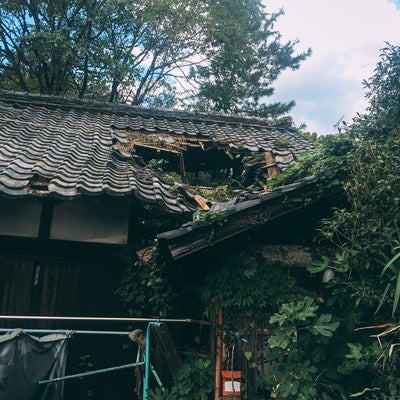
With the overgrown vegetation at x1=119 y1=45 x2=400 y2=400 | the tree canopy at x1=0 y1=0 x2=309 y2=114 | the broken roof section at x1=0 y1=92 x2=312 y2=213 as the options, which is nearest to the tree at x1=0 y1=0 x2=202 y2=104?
the tree canopy at x1=0 y1=0 x2=309 y2=114

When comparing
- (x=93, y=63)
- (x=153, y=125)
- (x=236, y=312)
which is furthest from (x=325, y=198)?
(x=93, y=63)

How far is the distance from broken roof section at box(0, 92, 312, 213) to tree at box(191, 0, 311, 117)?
7.74 metres

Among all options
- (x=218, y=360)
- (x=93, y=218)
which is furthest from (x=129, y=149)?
(x=218, y=360)

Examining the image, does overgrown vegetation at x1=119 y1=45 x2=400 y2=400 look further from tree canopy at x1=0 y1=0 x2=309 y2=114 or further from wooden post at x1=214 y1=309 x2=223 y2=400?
tree canopy at x1=0 y1=0 x2=309 y2=114

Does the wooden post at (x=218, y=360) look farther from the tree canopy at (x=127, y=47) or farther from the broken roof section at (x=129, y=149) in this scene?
the tree canopy at (x=127, y=47)

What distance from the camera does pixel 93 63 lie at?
16.1m

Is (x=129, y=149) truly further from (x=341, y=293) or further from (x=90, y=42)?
(x=90, y=42)

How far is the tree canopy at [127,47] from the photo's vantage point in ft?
53.0

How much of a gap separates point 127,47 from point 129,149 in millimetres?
10975

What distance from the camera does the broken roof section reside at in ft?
18.2

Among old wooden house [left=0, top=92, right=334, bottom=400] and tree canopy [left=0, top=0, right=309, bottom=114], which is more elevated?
tree canopy [left=0, top=0, right=309, bottom=114]

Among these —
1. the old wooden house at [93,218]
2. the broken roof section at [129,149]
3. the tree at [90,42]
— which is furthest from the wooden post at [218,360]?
the tree at [90,42]

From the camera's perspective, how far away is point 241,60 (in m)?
18.3

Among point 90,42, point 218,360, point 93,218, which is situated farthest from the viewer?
point 90,42
